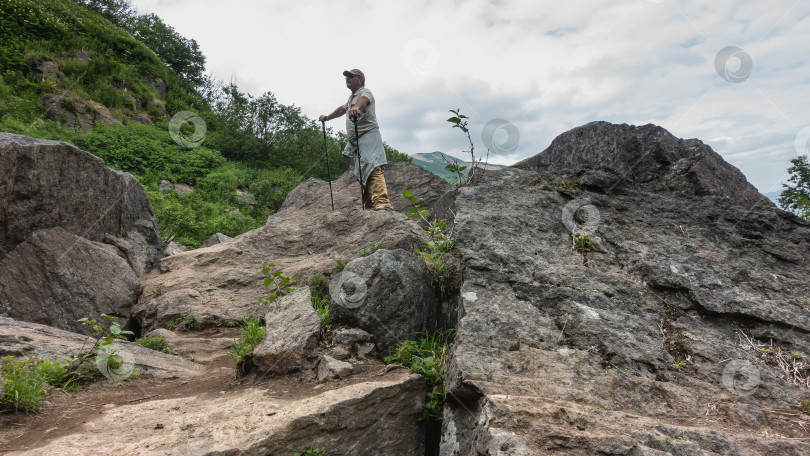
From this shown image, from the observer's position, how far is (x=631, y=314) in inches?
144

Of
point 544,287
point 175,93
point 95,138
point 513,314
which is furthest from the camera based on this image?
point 175,93

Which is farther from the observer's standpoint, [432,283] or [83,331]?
[83,331]

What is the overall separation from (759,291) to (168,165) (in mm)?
19613

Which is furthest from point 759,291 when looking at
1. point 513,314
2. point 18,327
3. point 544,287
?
point 18,327

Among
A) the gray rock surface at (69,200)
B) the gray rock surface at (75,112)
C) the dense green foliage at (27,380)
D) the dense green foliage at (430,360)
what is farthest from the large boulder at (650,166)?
the gray rock surface at (75,112)

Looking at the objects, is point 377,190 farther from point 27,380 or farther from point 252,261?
point 27,380

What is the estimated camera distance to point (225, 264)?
24.2 ft

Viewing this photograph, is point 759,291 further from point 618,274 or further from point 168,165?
point 168,165

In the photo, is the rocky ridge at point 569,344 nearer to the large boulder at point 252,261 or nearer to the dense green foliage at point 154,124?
the large boulder at point 252,261

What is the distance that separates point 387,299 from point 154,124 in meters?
24.0

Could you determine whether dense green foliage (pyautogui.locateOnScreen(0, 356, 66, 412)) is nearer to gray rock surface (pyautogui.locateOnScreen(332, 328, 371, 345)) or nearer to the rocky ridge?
the rocky ridge
